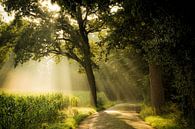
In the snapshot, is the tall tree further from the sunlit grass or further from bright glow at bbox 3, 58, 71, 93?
bright glow at bbox 3, 58, 71, 93

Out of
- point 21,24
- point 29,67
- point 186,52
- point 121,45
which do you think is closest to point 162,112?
point 121,45

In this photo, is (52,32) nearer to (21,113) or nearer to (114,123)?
(114,123)

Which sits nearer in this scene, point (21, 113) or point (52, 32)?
point (21, 113)

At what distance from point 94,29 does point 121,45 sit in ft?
60.2

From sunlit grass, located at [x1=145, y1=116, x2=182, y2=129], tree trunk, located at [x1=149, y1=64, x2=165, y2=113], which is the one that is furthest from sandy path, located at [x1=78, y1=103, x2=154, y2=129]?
tree trunk, located at [x1=149, y1=64, x2=165, y2=113]

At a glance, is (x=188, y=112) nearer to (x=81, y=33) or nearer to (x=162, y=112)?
(x=162, y=112)

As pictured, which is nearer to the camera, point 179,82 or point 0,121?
point 0,121

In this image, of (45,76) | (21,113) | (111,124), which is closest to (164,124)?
(111,124)

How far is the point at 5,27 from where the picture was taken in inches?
1491

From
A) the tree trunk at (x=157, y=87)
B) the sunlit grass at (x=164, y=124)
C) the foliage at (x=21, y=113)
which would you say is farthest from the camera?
the tree trunk at (x=157, y=87)

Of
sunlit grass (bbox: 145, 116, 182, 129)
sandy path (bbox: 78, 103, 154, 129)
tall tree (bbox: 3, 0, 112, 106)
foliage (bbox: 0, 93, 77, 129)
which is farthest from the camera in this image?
tall tree (bbox: 3, 0, 112, 106)

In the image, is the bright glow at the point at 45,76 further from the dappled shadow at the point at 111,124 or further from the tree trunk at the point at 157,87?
the dappled shadow at the point at 111,124

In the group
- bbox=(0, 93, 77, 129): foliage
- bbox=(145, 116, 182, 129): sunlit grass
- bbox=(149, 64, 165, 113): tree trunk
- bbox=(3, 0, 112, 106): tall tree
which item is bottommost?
bbox=(145, 116, 182, 129): sunlit grass

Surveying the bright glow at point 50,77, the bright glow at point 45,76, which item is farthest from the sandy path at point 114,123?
the bright glow at point 45,76
